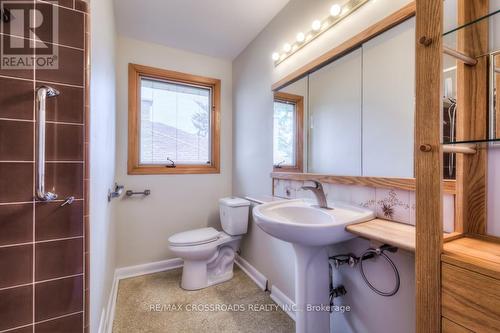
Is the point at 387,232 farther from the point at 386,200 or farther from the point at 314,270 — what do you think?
the point at 314,270

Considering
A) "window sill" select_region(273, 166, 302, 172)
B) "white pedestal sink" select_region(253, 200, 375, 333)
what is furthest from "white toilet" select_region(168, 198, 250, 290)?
"white pedestal sink" select_region(253, 200, 375, 333)

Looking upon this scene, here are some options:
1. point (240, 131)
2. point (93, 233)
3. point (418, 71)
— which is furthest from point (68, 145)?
point (240, 131)

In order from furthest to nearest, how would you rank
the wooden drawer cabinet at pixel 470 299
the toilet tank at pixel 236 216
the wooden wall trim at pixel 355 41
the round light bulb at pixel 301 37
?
the toilet tank at pixel 236 216
the round light bulb at pixel 301 37
the wooden wall trim at pixel 355 41
the wooden drawer cabinet at pixel 470 299

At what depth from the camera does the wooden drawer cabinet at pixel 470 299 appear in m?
0.47

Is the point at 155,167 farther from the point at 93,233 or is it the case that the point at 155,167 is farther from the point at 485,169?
the point at 485,169

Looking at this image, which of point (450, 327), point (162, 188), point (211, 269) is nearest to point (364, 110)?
point (450, 327)

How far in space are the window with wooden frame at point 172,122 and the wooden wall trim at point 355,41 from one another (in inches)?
45.9

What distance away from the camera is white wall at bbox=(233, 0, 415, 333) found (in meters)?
1.01

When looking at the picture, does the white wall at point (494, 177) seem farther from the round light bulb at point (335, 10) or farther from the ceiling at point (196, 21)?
the ceiling at point (196, 21)

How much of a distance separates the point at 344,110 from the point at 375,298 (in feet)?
3.24

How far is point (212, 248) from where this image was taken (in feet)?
6.13

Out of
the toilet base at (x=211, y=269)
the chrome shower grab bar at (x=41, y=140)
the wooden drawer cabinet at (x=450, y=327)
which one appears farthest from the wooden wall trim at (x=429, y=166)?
the toilet base at (x=211, y=269)

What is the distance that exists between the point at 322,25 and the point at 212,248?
6.03 ft

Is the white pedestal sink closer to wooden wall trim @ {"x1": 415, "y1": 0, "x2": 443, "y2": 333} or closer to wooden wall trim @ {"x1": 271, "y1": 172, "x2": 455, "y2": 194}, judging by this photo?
wooden wall trim @ {"x1": 271, "y1": 172, "x2": 455, "y2": 194}
